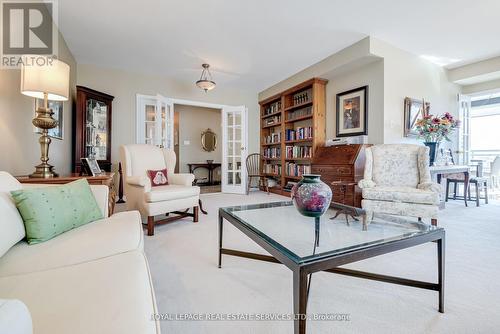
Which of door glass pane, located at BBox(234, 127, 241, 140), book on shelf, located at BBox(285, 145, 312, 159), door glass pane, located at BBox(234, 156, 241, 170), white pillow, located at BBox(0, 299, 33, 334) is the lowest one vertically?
white pillow, located at BBox(0, 299, 33, 334)

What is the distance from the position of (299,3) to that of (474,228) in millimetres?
3067

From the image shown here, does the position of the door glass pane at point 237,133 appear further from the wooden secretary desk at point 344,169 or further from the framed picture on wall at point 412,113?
the framed picture on wall at point 412,113

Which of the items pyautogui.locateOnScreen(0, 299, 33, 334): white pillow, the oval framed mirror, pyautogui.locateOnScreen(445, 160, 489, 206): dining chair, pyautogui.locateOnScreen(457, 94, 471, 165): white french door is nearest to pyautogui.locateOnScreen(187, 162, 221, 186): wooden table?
the oval framed mirror

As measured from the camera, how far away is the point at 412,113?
133 inches

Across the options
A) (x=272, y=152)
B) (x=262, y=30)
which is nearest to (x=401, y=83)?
(x=262, y=30)

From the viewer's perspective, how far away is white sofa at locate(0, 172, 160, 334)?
58cm

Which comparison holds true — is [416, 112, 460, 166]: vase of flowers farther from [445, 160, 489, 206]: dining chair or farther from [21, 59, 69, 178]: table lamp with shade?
[21, 59, 69, 178]: table lamp with shade

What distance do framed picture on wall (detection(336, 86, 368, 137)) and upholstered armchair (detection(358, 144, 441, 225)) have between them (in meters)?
0.73

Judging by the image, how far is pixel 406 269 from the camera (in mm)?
1572

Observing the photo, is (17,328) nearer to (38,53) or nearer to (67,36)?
(38,53)

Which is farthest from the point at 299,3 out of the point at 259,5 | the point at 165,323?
the point at 165,323

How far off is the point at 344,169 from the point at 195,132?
4668mm

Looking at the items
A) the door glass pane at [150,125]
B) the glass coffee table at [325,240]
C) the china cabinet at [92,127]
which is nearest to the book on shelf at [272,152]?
the door glass pane at [150,125]

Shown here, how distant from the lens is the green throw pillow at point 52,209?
1.07m
